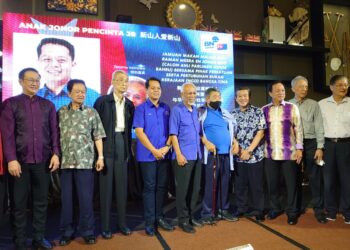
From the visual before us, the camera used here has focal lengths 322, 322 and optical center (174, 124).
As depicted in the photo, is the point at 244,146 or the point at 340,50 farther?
the point at 340,50

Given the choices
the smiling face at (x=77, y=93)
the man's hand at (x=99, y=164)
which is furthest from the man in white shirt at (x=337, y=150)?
the smiling face at (x=77, y=93)

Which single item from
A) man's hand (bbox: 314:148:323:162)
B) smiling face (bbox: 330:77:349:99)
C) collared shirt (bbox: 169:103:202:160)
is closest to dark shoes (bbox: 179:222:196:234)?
collared shirt (bbox: 169:103:202:160)

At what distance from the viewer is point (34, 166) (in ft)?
8.03

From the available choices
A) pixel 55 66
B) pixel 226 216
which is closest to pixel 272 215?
pixel 226 216

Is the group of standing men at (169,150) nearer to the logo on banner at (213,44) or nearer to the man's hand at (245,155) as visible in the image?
the man's hand at (245,155)

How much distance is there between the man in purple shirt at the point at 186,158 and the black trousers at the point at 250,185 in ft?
1.75

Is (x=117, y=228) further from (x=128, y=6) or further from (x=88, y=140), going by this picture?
(x=128, y=6)

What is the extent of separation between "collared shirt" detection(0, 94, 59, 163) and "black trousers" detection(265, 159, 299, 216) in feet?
6.64

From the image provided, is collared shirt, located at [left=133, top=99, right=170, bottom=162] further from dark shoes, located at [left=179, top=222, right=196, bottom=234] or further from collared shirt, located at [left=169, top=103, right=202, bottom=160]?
dark shoes, located at [left=179, top=222, right=196, bottom=234]

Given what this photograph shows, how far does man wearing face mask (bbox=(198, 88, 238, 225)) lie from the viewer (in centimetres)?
306

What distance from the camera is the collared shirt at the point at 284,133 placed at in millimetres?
3127

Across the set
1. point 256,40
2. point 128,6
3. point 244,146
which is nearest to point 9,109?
point 244,146

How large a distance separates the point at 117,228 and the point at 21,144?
3.84ft

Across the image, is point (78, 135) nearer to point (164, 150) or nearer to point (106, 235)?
point (164, 150)
